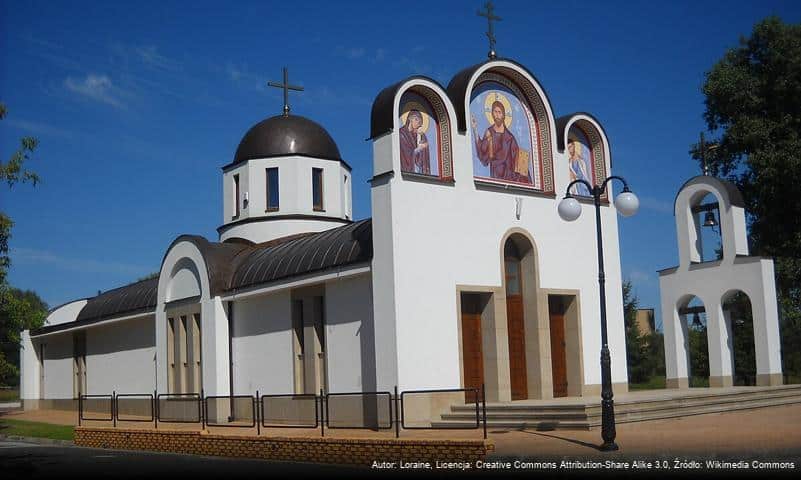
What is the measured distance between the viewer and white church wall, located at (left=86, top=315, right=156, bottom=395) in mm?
31438

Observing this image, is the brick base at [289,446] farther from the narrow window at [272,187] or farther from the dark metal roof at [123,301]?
the narrow window at [272,187]

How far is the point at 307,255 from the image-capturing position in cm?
2334

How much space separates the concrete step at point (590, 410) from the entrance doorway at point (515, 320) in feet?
9.86

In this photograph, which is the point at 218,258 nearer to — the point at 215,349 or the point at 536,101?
the point at 215,349

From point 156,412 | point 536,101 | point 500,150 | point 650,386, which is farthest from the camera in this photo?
point 650,386

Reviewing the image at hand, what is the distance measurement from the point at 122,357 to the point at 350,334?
15.0 metres

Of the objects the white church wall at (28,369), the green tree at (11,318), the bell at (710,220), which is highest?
the bell at (710,220)

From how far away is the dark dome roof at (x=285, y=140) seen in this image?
30984mm

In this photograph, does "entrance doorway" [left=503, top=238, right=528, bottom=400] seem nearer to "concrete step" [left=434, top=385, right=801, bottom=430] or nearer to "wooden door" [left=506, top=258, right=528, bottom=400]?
"wooden door" [left=506, top=258, right=528, bottom=400]

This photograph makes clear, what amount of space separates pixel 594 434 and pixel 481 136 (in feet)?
28.8

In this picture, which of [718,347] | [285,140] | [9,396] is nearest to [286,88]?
[285,140]

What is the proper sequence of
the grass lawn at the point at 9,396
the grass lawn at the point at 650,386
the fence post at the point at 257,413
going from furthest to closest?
the grass lawn at the point at 9,396 → the grass lawn at the point at 650,386 → the fence post at the point at 257,413

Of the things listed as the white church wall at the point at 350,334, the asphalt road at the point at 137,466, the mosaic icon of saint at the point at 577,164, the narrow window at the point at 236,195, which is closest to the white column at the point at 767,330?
the mosaic icon of saint at the point at 577,164

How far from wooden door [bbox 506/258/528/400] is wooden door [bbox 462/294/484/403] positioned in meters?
1.02
